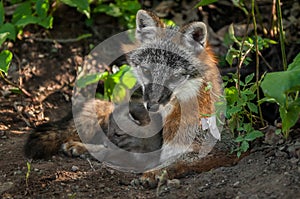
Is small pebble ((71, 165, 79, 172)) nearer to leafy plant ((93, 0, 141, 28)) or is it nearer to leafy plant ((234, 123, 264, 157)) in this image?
leafy plant ((234, 123, 264, 157))

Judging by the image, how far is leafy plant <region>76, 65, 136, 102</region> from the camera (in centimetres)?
597

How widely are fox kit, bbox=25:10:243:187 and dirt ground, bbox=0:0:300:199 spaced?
0.22 meters

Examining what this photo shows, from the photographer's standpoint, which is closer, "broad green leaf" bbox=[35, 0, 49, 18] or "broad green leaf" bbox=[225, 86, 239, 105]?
"broad green leaf" bbox=[225, 86, 239, 105]

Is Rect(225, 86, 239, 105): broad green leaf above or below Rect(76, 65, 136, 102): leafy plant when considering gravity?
above

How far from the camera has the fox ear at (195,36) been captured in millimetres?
5242

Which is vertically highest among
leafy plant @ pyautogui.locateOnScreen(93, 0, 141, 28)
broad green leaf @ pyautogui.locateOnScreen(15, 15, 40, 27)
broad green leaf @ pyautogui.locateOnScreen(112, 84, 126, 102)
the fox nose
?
broad green leaf @ pyautogui.locateOnScreen(15, 15, 40, 27)

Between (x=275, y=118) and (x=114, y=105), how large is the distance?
6.29 ft

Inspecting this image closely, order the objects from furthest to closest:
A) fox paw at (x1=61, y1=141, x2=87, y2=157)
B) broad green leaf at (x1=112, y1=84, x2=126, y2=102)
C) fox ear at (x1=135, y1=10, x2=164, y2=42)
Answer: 1. broad green leaf at (x1=112, y1=84, x2=126, y2=102)
2. fox paw at (x1=61, y1=141, x2=87, y2=157)
3. fox ear at (x1=135, y1=10, x2=164, y2=42)

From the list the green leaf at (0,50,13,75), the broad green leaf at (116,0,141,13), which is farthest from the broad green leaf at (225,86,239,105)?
the broad green leaf at (116,0,141,13)

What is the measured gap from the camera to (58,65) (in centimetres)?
729

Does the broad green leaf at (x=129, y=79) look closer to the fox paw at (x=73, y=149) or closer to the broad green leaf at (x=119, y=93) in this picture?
the broad green leaf at (x=119, y=93)

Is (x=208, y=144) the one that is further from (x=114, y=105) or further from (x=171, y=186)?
(x=114, y=105)

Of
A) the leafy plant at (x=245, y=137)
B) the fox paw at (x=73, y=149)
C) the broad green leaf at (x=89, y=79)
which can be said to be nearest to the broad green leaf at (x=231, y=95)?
the leafy plant at (x=245, y=137)

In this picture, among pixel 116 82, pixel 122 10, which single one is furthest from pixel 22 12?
pixel 116 82
